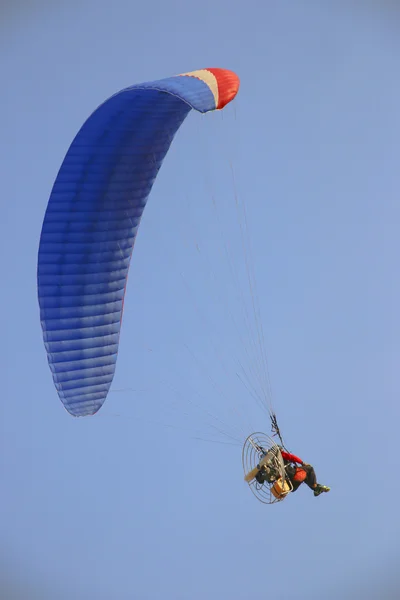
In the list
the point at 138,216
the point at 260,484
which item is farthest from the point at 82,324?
the point at 260,484

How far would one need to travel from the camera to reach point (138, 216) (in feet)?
64.4

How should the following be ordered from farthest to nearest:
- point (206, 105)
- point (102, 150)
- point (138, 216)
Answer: point (138, 216) → point (102, 150) → point (206, 105)

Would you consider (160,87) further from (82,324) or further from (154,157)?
(82,324)

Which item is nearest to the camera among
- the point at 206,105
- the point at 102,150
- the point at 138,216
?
the point at 206,105

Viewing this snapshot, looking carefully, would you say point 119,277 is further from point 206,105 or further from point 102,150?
point 206,105

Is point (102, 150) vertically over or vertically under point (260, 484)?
over

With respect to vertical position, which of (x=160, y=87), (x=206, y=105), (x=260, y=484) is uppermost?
(x=160, y=87)

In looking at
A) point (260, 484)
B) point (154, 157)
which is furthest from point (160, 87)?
point (260, 484)

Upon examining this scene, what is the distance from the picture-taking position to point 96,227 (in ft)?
62.1

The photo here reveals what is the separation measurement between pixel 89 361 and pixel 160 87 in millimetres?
5412

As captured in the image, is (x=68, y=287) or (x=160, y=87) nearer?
(x=160, y=87)

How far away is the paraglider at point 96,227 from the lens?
59.9 feet

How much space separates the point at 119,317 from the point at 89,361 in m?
0.97

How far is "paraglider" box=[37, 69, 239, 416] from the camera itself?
18.2m
